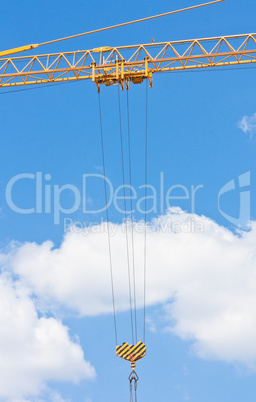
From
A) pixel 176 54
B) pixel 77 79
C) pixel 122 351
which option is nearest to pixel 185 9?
pixel 176 54

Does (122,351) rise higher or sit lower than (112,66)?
lower

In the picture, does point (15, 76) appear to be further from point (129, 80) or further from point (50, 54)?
point (129, 80)

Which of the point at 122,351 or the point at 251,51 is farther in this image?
the point at 251,51

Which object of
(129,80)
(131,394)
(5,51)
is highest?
(5,51)

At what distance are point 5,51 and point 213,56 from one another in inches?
464

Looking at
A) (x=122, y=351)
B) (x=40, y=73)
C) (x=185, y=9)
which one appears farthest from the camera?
(x=40, y=73)

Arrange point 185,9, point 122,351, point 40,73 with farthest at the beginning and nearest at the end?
point 40,73 < point 185,9 < point 122,351

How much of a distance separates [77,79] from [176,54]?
19.3ft

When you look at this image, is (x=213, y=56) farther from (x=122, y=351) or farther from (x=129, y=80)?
(x=122, y=351)

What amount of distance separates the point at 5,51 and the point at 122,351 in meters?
20.0

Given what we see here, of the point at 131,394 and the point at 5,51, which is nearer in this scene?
the point at 131,394

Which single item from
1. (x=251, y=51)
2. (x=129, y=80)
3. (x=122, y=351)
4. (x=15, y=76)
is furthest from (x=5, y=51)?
(x=122, y=351)

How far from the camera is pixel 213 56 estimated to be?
44844mm

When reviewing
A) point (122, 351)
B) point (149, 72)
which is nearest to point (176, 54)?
point (149, 72)
